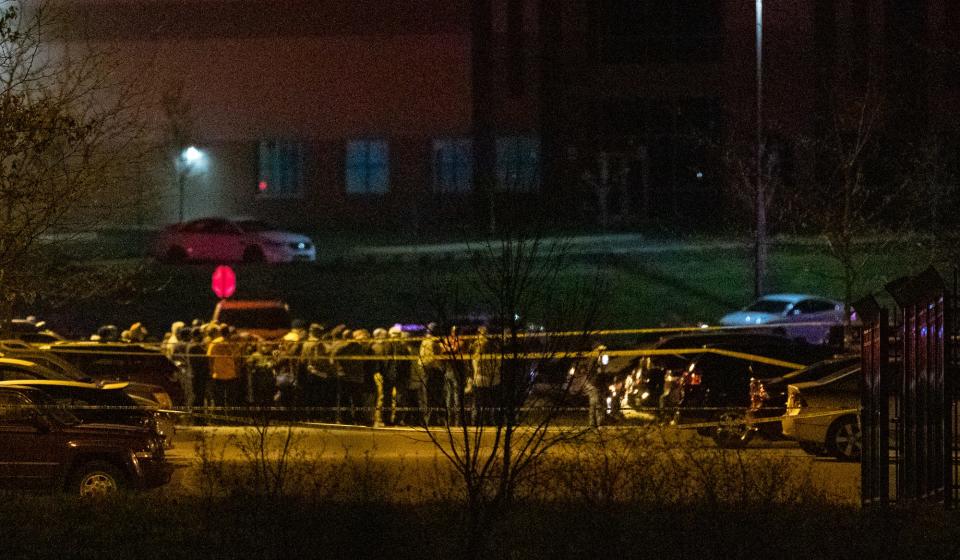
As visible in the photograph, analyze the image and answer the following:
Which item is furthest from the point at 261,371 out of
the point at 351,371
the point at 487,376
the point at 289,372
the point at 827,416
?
the point at 487,376

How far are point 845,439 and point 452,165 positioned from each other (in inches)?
1436

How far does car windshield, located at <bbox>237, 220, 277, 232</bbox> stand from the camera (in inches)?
1694

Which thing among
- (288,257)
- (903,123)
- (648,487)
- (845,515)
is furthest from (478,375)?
(903,123)

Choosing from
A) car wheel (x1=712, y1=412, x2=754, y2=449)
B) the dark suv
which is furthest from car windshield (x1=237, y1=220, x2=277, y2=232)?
the dark suv

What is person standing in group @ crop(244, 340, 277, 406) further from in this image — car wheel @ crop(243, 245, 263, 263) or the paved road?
car wheel @ crop(243, 245, 263, 263)

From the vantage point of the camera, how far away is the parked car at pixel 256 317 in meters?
28.3

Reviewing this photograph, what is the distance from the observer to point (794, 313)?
1223 inches

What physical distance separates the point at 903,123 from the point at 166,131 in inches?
1051

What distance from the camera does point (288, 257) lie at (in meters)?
41.9

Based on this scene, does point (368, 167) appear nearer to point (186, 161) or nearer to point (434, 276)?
point (186, 161)

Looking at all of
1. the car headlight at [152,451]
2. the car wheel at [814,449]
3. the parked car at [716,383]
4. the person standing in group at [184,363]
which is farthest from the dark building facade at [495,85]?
the car headlight at [152,451]

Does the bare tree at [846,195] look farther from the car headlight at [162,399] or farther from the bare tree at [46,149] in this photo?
the bare tree at [46,149]

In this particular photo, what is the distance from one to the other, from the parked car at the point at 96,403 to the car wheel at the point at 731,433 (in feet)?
20.3

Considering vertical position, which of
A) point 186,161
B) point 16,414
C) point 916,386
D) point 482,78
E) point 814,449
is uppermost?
point 482,78
